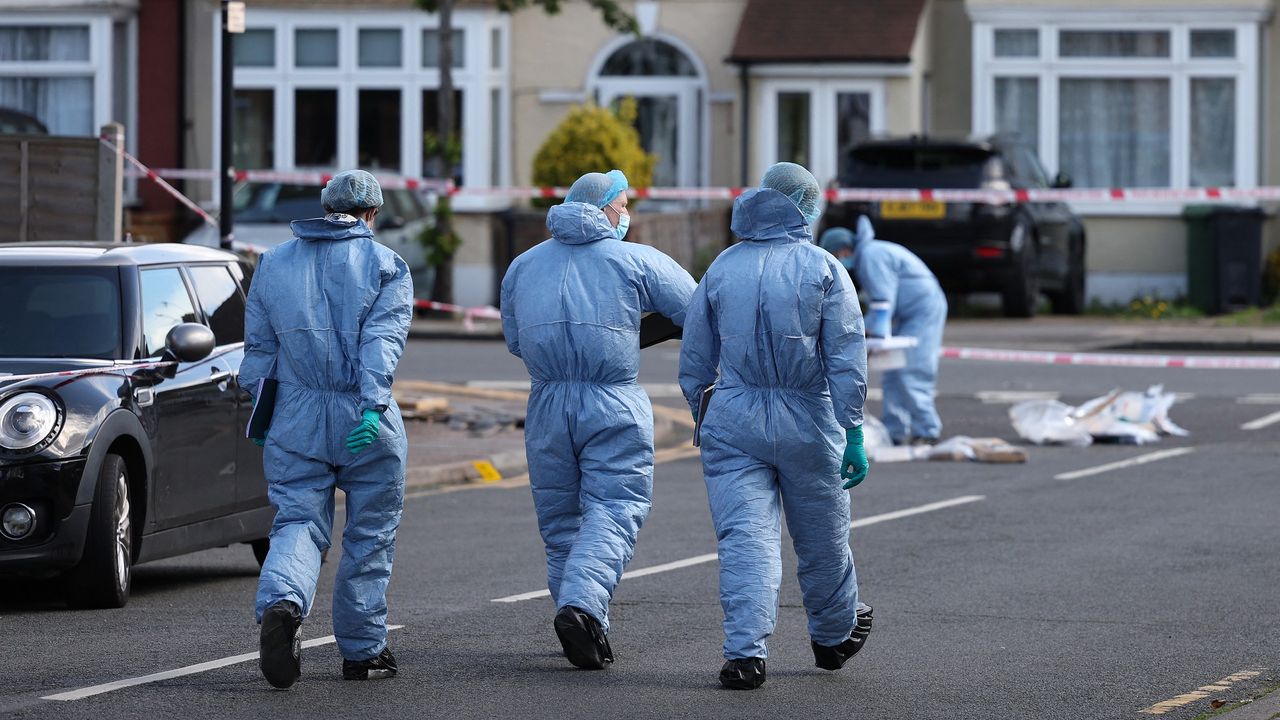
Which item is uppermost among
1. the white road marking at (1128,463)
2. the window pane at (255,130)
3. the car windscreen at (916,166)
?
the window pane at (255,130)

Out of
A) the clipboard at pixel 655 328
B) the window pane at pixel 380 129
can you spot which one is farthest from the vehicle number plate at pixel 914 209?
the clipboard at pixel 655 328

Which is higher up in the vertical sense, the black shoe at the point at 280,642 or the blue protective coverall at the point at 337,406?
the blue protective coverall at the point at 337,406

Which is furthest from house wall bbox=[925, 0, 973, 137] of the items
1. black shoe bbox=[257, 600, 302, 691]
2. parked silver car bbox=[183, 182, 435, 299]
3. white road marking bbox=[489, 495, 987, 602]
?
black shoe bbox=[257, 600, 302, 691]

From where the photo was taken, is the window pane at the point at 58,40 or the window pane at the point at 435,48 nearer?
the window pane at the point at 435,48

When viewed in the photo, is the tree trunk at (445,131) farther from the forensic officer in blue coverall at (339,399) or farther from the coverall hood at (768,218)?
the coverall hood at (768,218)

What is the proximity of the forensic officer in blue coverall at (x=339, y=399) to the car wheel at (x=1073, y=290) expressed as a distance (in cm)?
1892

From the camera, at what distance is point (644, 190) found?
2319 centimetres

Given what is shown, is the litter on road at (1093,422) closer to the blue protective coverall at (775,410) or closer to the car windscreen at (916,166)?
the car windscreen at (916,166)

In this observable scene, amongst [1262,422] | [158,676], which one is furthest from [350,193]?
[1262,422]

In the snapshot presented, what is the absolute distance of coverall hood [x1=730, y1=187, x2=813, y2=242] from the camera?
7414 mm

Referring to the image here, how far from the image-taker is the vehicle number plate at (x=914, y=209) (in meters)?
23.2

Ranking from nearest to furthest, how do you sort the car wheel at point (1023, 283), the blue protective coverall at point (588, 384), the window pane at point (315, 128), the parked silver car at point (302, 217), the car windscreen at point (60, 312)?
the blue protective coverall at point (588, 384) < the car windscreen at point (60, 312) < the car wheel at point (1023, 283) < the parked silver car at point (302, 217) < the window pane at point (315, 128)

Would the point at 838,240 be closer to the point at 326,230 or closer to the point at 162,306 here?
the point at 162,306

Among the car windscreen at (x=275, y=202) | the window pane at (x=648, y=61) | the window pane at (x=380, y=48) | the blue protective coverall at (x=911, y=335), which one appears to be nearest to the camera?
the blue protective coverall at (x=911, y=335)
